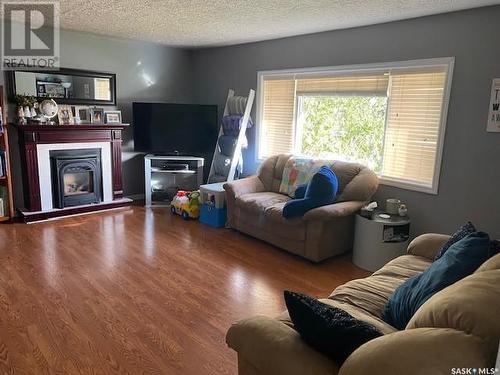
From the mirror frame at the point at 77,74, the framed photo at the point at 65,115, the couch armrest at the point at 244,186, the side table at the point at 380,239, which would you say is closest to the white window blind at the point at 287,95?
the couch armrest at the point at 244,186

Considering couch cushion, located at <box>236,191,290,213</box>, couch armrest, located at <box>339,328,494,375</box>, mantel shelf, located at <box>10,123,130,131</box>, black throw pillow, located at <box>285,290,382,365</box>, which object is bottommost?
couch cushion, located at <box>236,191,290,213</box>

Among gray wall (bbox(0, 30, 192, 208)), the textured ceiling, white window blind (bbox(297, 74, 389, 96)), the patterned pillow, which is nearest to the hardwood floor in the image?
the patterned pillow

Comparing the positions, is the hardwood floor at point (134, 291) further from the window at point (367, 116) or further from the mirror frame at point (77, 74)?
the mirror frame at point (77, 74)

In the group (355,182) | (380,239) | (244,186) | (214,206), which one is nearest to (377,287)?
(380,239)

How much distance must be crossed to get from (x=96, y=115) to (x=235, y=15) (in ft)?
8.42

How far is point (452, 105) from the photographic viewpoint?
330cm

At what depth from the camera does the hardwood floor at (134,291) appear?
2154mm

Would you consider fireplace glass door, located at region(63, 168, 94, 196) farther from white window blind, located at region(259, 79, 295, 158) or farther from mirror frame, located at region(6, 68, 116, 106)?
white window blind, located at region(259, 79, 295, 158)

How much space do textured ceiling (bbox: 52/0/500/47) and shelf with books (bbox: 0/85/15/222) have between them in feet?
4.33

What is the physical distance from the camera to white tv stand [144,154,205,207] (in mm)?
5414

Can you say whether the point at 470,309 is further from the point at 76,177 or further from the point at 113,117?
the point at 113,117

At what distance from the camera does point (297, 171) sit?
4.31 m

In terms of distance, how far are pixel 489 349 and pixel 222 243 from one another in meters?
3.18

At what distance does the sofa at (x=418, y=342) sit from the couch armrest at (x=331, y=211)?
1647 millimetres
